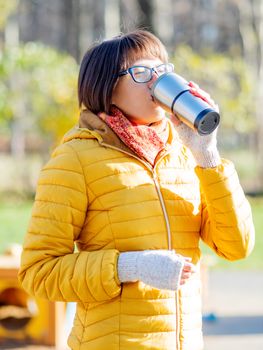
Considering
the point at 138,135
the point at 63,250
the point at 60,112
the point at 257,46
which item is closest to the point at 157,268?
the point at 63,250

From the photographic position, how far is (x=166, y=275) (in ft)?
7.81

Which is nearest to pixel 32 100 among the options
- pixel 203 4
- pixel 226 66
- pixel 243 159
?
pixel 226 66

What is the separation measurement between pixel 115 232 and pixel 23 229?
32.8ft

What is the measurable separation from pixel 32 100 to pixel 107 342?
1368cm

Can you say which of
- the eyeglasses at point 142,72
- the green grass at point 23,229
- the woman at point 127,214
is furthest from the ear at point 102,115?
the green grass at point 23,229

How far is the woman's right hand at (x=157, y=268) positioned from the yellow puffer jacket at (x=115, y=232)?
41 mm

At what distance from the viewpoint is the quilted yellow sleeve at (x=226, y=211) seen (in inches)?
101

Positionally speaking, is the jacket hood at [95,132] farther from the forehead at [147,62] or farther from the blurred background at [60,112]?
the blurred background at [60,112]

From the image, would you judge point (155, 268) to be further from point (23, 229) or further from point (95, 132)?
point (23, 229)

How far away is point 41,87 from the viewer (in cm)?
1559

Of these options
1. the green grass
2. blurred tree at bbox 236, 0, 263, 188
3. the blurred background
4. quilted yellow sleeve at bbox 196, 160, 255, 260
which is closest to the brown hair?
quilted yellow sleeve at bbox 196, 160, 255, 260

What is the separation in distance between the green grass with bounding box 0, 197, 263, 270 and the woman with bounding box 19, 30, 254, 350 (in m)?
6.73

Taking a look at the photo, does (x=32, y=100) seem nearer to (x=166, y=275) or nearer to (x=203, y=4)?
(x=166, y=275)

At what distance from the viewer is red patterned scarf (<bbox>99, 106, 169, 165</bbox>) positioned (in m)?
2.61
